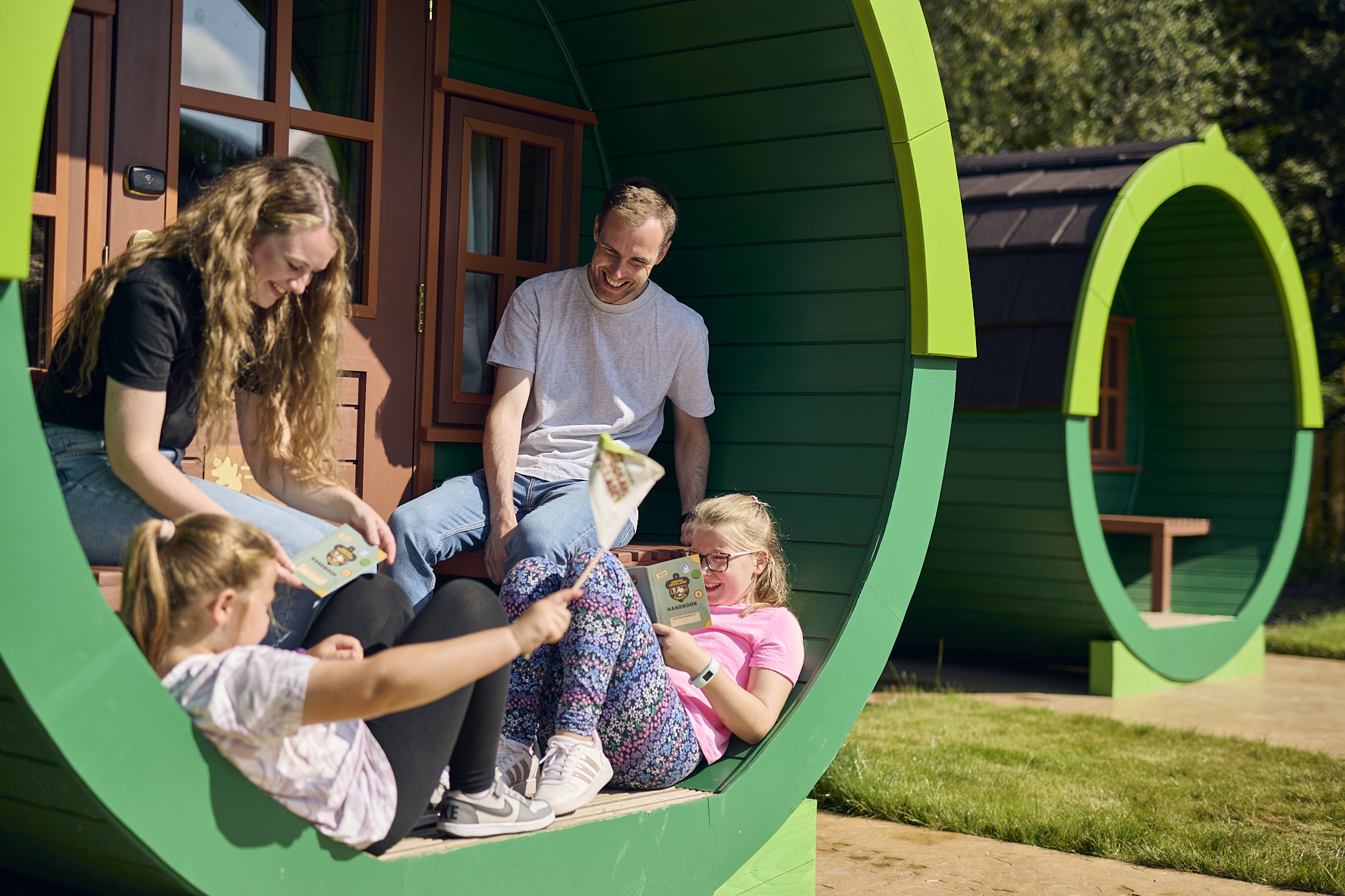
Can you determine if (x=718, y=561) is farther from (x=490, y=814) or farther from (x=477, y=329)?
(x=477, y=329)

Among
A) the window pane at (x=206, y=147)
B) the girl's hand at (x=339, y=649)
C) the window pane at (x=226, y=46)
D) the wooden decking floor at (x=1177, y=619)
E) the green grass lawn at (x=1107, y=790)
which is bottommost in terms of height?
the green grass lawn at (x=1107, y=790)

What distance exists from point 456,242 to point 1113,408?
236 inches

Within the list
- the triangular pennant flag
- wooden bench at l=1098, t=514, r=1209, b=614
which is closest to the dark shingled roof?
wooden bench at l=1098, t=514, r=1209, b=614

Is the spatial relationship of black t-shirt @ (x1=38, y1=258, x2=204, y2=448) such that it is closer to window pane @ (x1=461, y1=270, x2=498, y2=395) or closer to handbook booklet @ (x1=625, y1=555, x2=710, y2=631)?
handbook booklet @ (x1=625, y1=555, x2=710, y2=631)

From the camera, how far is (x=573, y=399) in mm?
3869

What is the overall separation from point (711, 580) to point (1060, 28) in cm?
1450

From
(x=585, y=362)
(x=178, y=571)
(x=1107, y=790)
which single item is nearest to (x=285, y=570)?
(x=178, y=571)

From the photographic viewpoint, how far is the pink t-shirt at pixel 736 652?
3355 millimetres

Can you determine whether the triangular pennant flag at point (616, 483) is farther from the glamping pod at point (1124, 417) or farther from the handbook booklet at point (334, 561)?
the glamping pod at point (1124, 417)

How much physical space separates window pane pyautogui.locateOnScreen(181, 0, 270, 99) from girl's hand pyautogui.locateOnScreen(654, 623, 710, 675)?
6.47 ft

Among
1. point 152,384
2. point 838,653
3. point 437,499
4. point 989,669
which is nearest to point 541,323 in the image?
point 437,499

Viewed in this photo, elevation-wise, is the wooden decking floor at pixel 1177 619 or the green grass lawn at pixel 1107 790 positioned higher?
the wooden decking floor at pixel 1177 619

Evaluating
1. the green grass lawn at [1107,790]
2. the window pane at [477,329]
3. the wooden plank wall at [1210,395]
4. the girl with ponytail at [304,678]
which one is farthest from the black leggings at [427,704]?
the wooden plank wall at [1210,395]

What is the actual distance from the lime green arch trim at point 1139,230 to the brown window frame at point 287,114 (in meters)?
3.84
